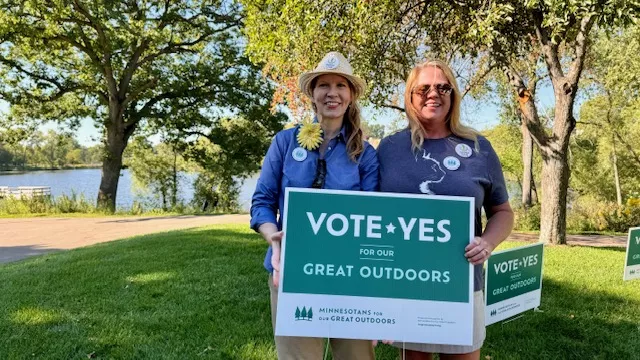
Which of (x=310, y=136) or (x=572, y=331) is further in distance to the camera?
(x=572, y=331)

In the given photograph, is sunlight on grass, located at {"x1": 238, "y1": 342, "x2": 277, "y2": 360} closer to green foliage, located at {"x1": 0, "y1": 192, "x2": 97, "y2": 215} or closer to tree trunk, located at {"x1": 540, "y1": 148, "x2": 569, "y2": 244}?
tree trunk, located at {"x1": 540, "y1": 148, "x2": 569, "y2": 244}

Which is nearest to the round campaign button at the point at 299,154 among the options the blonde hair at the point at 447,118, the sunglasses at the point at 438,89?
the blonde hair at the point at 447,118

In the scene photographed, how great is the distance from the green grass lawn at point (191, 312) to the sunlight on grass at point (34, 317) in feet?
0.03

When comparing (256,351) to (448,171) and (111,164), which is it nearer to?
(448,171)

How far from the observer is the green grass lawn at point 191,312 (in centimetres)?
389

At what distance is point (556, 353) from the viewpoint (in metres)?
3.92

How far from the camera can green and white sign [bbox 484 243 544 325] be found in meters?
4.03

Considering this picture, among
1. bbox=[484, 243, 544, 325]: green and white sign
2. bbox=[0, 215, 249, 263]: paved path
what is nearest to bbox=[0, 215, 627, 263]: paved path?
bbox=[0, 215, 249, 263]: paved path

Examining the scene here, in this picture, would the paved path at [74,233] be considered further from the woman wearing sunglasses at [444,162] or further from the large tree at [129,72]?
the woman wearing sunglasses at [444,162]

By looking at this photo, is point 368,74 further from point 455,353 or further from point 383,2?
point 455,353

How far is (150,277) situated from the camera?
6.16 meters

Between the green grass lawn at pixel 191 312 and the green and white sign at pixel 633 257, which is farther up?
the green and white sign at pixel 633 257

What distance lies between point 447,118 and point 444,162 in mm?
251

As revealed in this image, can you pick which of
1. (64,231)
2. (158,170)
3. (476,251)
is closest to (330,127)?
(476,251)
